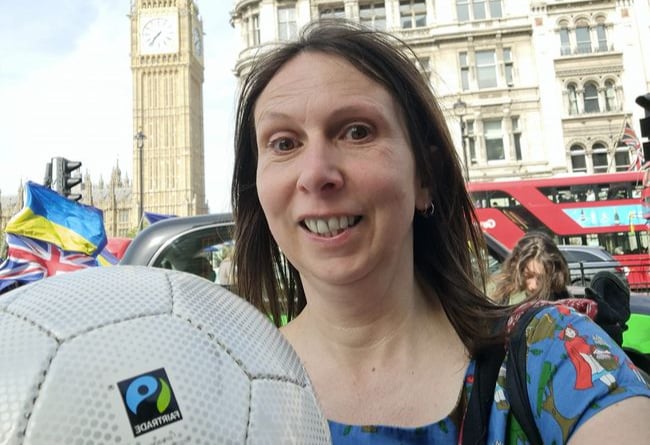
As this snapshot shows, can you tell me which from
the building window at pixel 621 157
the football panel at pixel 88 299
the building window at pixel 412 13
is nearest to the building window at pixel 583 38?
the building window at pixel 621 157

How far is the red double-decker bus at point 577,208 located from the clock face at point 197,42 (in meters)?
75.3

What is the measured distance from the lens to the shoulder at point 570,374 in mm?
908

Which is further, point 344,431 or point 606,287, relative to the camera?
point 606,287

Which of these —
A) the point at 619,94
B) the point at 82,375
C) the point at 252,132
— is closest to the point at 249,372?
the point at 82,375

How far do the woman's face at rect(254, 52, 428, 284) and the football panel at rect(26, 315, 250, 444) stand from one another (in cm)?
48

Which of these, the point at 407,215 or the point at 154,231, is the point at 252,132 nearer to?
the point at 407,215

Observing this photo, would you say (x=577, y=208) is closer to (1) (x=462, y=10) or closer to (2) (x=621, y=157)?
(2) (x=621, y=157)

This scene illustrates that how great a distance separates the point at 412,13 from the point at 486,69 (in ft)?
16.5

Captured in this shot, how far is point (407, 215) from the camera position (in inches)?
50.0

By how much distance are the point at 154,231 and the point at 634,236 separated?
1852 centimetres

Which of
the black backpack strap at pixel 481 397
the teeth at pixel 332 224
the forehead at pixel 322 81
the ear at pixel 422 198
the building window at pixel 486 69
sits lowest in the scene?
the black backpack strap at pixel 481 397

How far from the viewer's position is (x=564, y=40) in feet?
84.2

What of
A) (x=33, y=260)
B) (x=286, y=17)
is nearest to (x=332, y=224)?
(x=33, y=260)

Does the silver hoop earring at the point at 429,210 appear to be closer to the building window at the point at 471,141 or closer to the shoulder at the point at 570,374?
the shoulder at the point at 570,374
